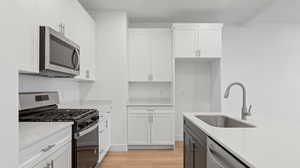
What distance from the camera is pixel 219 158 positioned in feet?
4.25

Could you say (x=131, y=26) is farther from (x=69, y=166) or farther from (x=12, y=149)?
(x=12, y=149)

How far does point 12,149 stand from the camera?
95 centimetres

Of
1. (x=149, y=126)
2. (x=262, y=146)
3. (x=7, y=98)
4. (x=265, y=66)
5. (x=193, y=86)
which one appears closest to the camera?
(x=7, y=98)

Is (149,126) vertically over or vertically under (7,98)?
under

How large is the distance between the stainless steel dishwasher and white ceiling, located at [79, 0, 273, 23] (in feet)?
9.49

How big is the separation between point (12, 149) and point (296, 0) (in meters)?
4.59

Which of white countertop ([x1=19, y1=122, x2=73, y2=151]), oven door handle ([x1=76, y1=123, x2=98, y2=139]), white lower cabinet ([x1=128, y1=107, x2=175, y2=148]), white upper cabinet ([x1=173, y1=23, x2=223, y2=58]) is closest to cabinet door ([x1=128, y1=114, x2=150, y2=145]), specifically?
white lower cabinet ([x1=128, y1=107, x2=175, y2=148])

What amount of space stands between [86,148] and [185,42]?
2786 mm

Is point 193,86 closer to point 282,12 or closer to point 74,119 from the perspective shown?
point 282,12

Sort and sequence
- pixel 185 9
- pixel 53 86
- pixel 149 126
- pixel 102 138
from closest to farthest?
pixel 53 86 < pixel 102 138 < pixel 185 9 < pixel 149 126

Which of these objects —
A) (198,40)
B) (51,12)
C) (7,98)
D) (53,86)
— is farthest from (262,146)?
(198,40)

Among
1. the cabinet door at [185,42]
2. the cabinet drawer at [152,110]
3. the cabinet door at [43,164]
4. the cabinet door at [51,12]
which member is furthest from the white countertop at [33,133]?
the cabinet door at [185,42]

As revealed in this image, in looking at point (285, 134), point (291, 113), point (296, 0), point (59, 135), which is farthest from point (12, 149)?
point (291, 113)

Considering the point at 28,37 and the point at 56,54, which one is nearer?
the point at 28,37
